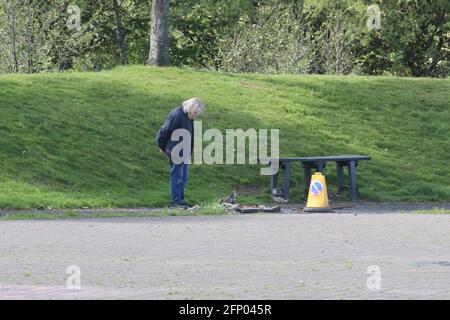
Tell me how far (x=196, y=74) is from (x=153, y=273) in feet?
74.1

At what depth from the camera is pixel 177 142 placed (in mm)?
21609

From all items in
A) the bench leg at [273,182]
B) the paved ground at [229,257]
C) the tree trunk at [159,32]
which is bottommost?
the paved ground at [229,257]

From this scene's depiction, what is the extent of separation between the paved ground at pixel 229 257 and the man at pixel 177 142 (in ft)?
7.36

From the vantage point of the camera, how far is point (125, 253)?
45.4 feet

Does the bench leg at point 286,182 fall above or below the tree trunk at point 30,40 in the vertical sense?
below

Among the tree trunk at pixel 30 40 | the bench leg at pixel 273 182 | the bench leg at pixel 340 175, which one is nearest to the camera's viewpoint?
the bench leg at pixel 273 182

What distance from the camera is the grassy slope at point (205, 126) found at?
23250 mm

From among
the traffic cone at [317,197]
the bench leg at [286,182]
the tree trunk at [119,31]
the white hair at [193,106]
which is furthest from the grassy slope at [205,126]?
the tree trunk at [119,31]

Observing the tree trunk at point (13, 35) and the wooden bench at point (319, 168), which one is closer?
the wooden bench at point (319, 168)

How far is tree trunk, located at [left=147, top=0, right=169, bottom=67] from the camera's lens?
34.2 metres

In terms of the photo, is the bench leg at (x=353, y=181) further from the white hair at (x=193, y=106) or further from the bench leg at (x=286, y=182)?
the white hair at (x=193, y=106)

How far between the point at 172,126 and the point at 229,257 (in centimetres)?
819

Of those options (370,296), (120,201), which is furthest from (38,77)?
(370,296)

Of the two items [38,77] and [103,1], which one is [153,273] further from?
[103,1]
